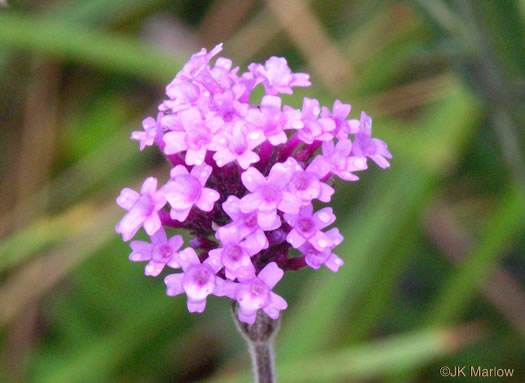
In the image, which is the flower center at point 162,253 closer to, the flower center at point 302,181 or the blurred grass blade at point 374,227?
the flower center at point 302,181

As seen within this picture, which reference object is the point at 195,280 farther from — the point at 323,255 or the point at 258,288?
the point at 323,255

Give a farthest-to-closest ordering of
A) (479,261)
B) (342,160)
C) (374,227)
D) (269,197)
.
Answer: (374,227) → (479,261) → (342,160) → (269,197)

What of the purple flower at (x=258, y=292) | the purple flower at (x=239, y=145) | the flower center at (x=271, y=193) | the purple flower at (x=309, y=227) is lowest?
the purple flower at (x=258, y=292)

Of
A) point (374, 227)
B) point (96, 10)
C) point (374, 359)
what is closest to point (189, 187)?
point (374, 359)

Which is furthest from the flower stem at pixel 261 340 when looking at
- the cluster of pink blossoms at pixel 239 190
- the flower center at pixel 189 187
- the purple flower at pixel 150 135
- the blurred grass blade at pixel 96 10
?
the blurred grass blade at pixel 96 10

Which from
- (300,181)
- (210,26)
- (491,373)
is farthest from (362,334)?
(210,26)

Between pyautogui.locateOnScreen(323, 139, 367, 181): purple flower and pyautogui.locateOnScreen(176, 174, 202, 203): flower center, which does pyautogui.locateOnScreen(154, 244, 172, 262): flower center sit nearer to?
pyautogui.locateOnScreen(176, 174, 202, 203): flower center
